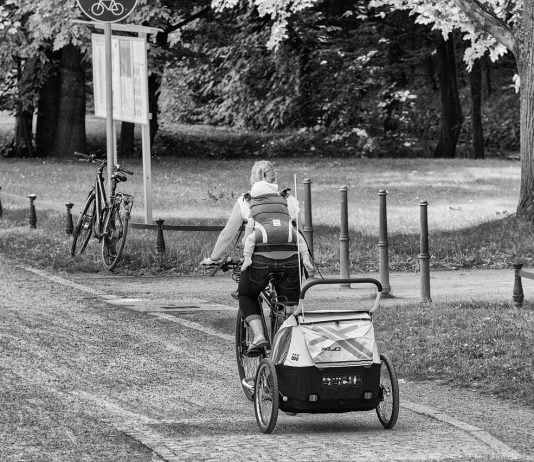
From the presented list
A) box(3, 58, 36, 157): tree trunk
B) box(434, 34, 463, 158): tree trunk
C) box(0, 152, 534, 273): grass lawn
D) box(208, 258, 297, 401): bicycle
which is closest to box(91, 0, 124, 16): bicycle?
box(0, 152, 534, 273): grass lawn

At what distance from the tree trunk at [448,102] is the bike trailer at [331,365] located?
120 ft

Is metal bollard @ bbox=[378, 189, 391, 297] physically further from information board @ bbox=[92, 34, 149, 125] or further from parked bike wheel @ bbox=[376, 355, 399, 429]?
parked bike wheel @ bbox=[376, 355, 399, 429]

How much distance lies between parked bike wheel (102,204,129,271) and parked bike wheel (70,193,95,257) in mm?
478

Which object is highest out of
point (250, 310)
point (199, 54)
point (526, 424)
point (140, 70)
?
point (199, 54)

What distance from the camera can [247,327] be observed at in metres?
9.09

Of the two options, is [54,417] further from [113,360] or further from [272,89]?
[272,89]

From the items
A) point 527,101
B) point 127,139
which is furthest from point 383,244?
point 127,139

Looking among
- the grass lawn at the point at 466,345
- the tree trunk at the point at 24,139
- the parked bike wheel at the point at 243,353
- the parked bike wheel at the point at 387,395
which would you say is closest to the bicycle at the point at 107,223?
the grass lawn at the point at 466,345

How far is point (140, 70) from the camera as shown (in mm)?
18359

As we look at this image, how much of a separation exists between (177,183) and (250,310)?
2208 centimetres

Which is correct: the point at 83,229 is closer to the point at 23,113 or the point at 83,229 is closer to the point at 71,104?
the point at 71,104

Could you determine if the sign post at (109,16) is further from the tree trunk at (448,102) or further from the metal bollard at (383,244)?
the tree trunk at (448,102)

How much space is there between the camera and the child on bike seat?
27.8ft

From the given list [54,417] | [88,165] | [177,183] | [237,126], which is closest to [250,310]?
[54,417]
